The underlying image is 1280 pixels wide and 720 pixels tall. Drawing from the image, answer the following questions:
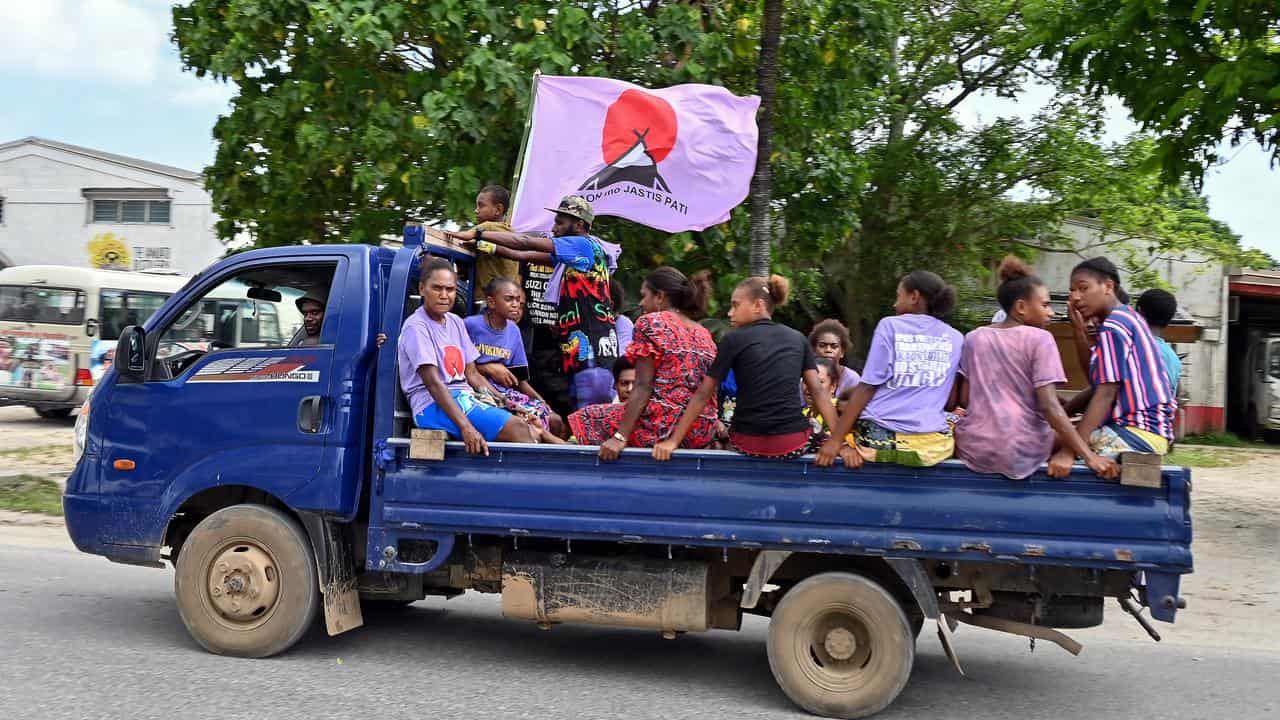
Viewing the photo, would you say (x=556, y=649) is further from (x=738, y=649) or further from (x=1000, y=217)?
(x=1000, y=217)

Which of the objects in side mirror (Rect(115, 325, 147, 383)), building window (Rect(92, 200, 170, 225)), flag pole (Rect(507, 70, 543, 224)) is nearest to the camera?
side mirror (Rect(115, 325, 147, 383))

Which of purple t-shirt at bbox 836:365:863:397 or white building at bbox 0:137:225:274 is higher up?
white building at bbox 0:137:225:274

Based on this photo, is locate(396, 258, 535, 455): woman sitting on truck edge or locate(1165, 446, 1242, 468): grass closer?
locate(396, 258, 535, 455): woman sitting on truck edge

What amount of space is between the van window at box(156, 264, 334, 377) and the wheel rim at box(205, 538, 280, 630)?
1.01 m

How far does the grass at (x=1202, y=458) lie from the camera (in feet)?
52.6

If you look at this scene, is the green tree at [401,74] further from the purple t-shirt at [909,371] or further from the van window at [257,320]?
the purple t-shirt at [909,371]

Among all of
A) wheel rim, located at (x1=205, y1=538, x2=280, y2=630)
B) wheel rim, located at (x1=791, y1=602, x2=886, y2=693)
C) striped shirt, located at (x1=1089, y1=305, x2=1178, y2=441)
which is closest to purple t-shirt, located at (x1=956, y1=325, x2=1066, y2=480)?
striped shirt, located at (x1=1089, y1=305, x2=1178, y2=441)

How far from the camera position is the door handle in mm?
5379

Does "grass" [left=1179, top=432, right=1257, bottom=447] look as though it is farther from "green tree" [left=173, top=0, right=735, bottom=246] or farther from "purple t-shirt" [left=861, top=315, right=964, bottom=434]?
"purple t-shirt" [left=861, top=315, right=964, bottom=434]

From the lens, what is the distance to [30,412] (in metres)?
20.3

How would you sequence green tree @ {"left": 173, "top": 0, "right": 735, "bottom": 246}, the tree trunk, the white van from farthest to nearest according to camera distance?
the white van
green tree @ {"left": 173, "top": 0, "right": 735, "bottom": 246}
the tree trunk

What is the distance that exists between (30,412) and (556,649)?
18.0 m

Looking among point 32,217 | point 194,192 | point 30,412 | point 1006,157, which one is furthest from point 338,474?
point 32,217

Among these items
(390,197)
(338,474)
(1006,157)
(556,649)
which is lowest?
(556,649)
